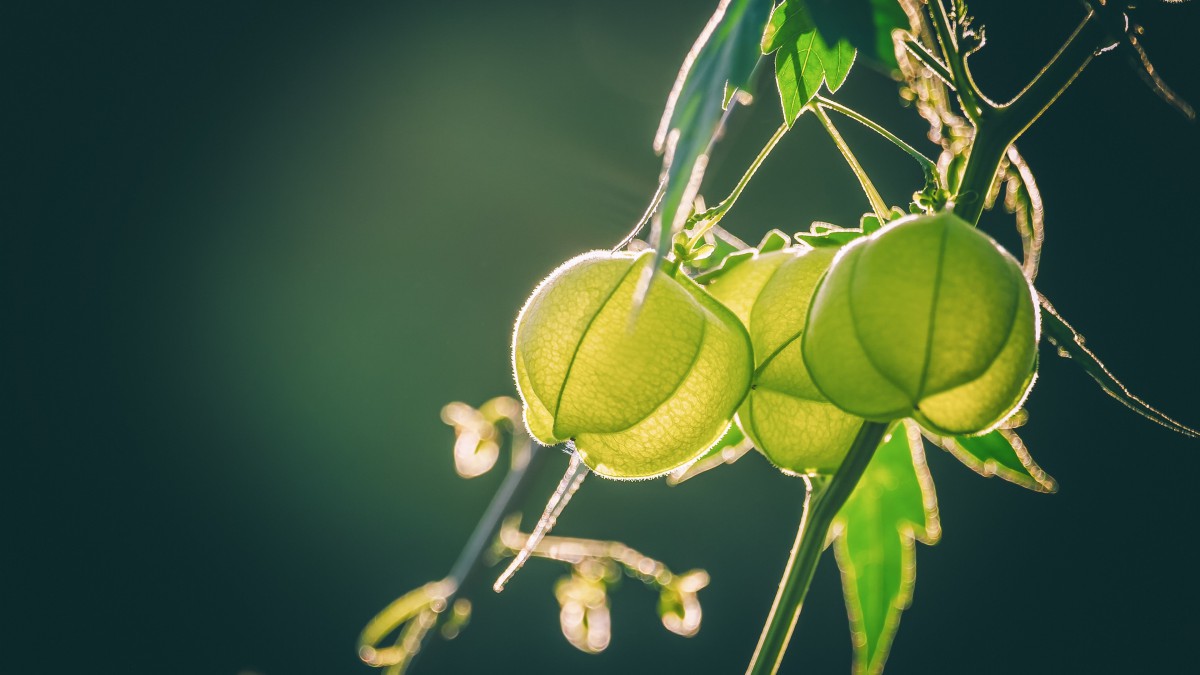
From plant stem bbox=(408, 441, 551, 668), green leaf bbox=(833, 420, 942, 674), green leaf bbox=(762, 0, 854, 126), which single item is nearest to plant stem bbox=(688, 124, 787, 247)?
green leaf bbox=(762, 0, 854, 126)

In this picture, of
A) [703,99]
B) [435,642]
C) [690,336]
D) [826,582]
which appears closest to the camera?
[703,99]

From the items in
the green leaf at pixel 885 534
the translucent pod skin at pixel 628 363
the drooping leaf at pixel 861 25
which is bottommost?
the green leaf at pixel 885 534

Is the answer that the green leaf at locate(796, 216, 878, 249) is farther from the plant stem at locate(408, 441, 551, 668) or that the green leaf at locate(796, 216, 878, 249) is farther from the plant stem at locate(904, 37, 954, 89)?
the plant stem at locate(408, 441, 551, 668)

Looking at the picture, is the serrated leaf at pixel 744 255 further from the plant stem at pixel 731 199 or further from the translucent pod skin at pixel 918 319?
the translucent pod skin at pixel 918 319

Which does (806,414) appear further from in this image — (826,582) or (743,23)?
(826,582)

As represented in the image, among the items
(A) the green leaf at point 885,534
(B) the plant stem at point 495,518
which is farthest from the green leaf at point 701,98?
(B) the plant stem at point 495,518

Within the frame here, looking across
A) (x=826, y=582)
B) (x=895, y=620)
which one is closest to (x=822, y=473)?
(x=895, y=620)
